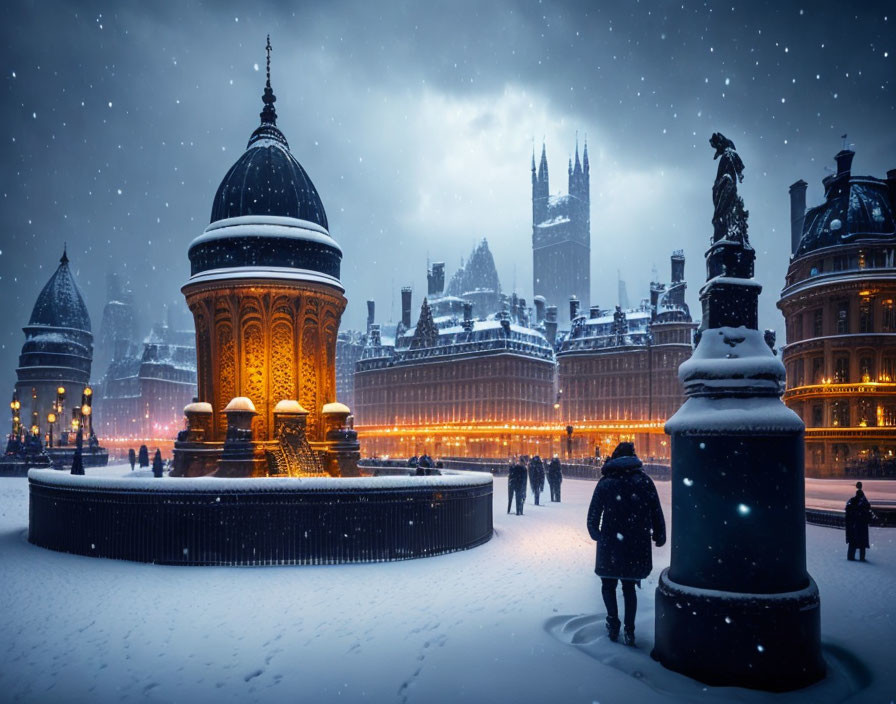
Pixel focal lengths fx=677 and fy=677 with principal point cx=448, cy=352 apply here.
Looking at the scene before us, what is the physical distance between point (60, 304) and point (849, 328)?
73033mm

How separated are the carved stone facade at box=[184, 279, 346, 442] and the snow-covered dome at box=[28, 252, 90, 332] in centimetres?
6232

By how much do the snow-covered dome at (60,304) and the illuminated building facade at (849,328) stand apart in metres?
69.7

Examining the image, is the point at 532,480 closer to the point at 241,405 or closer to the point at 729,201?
A: the point at 241,405

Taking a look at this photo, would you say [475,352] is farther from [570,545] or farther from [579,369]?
[570,545]

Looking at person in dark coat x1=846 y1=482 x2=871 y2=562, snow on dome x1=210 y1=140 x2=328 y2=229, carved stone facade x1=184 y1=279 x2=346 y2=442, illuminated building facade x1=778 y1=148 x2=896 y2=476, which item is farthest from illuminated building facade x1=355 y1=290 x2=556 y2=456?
person in dark coat x1=846 y1=482 x2=871 y2=562

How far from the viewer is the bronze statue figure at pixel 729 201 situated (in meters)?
7.03

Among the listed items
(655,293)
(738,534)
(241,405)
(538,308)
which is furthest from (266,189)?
(538,308)

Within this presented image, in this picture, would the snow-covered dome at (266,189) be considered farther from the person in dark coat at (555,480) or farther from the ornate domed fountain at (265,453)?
the person in dark coat at (555,480)

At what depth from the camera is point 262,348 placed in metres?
18.2

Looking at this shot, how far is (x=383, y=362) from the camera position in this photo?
9000cm

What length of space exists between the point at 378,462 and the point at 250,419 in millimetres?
13380

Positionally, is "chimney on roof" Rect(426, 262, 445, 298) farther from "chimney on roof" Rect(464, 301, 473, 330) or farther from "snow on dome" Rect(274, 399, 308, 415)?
"snow on dome" Rect(274, 399, 308, 415)

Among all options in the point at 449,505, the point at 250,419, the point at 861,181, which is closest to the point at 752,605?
the point at 449,505

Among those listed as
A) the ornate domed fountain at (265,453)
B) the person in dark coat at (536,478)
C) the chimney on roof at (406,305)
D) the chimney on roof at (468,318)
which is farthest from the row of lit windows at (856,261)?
the chimney on roof at (406,305)
